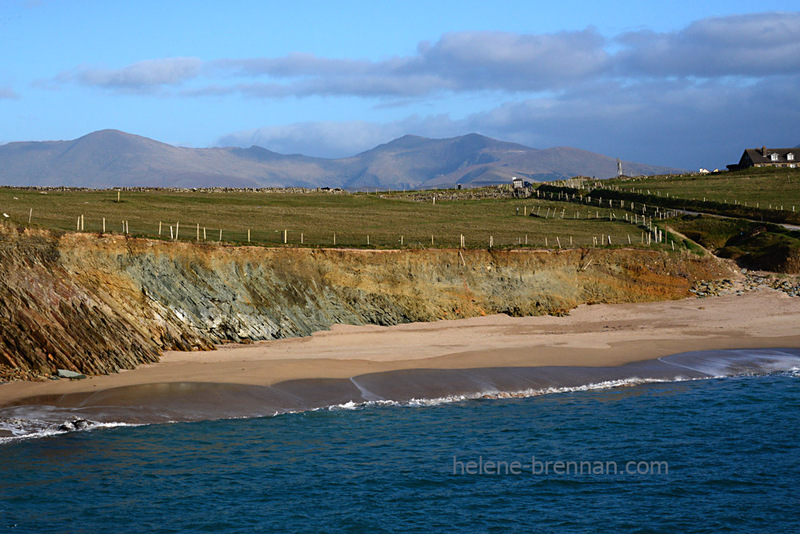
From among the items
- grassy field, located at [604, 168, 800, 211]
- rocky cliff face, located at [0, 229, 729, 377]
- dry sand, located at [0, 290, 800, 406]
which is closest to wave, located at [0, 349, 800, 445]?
dry sand, located at [0, 290, 800, 406]

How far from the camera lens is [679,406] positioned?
28344 mm

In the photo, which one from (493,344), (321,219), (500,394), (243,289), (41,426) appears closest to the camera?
(41,426)

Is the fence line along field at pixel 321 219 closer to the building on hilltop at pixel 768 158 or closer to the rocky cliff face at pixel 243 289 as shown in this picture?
the rocky cliff face at pixel 243 289

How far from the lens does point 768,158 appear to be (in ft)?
423

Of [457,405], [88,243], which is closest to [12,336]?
[88,243]

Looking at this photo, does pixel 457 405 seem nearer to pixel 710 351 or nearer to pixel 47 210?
pixel 710 351

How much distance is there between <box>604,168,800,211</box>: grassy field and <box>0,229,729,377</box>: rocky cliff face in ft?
109

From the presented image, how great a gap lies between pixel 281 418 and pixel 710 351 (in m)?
22.6

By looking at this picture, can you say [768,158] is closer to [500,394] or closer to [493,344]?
[493,344]

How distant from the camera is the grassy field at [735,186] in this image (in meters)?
83.0

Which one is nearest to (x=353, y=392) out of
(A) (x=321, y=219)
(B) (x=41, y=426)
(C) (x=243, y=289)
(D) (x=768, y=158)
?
(B) (x=41, y=426)

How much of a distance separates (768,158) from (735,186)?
125 ft

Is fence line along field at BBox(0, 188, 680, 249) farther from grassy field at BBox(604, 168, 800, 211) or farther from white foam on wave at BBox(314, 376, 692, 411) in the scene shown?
white foam on wave at BBox(314, 376, 692, 411)

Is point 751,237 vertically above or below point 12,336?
above
